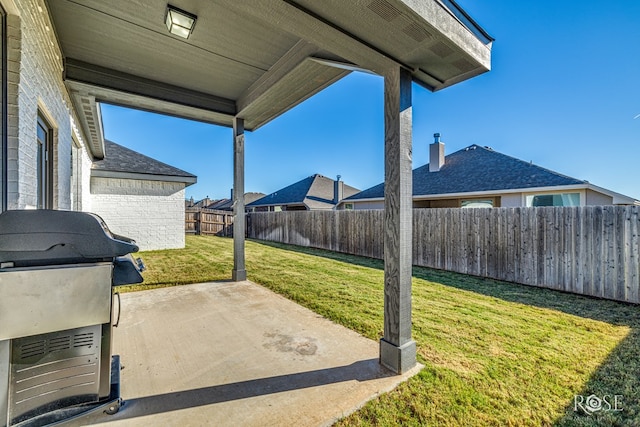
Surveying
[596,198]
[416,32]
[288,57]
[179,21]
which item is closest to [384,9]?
[416,32]

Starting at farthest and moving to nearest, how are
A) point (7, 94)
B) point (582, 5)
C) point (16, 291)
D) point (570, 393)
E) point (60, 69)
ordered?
point (582, 5) → point (60, 69) → point (570, 393) → point (7, 94) → point (16, 291)

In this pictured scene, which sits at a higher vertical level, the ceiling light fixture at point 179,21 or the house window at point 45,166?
the ceiling light fixture at point 179,21

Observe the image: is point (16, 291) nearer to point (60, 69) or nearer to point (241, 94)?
point (60, 69)

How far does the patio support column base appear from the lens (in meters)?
2.47

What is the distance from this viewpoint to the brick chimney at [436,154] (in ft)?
45.1

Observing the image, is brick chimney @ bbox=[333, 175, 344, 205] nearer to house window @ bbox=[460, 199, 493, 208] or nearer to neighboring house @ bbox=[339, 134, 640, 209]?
neighboring house @ bbox=[339, 134, 640, 209]

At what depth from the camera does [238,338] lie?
316 cm

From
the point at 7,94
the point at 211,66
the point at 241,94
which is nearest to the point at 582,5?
the point at 241,94

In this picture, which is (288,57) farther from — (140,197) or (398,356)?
(140,197)

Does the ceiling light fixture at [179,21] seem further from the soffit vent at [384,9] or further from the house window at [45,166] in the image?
the soffit vent at [384,9]

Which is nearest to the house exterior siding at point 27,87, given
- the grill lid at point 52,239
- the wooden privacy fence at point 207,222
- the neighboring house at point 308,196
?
the grill lid at point 52,239

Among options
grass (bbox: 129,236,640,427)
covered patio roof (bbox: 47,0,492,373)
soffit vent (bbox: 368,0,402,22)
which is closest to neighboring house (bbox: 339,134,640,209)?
grass (bbox: 129,236,640,427)

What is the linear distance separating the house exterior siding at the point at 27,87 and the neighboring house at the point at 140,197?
7.26m

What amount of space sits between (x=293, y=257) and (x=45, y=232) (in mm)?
8036
